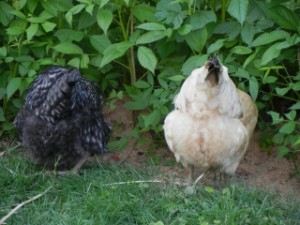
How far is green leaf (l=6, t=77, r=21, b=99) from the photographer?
465 cm

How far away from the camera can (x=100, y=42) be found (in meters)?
4.57

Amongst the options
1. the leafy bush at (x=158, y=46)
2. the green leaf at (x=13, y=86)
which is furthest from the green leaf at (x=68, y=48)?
the green leaf at (x=13, y=86)

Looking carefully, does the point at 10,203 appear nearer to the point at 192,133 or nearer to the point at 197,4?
the point at 192,133

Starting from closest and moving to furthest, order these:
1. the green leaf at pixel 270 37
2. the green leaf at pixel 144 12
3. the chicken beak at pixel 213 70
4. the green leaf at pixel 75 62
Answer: the chicken beak at pixel 213 70 < the green leaf at pixel 270 37 < the green leaf at pixel 144 12 < the green leaf at pixel 75 62

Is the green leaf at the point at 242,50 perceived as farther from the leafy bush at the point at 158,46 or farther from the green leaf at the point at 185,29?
the green leaf at the point at 185,29

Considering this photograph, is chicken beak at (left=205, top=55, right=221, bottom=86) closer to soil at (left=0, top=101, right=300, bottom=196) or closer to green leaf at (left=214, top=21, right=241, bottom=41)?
green leaf at (left=214, top=21, right=241, bottom=41)

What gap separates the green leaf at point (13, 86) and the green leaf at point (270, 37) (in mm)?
1653

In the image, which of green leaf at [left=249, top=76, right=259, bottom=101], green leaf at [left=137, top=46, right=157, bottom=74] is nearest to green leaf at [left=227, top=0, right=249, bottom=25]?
green leaf at [left=249, top=76, right=259, bottom=101]

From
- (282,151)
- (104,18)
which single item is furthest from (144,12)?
(282,151)

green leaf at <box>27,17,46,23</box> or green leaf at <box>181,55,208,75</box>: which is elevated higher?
green leaf at <box>27,17,46,23</box>

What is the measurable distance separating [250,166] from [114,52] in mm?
1327

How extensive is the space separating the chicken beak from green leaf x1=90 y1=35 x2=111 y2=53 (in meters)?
0.98

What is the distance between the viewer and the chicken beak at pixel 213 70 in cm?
375

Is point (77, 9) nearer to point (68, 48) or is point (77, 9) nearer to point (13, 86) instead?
point (68, 48)
